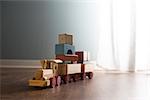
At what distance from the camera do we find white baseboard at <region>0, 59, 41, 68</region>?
2924mm

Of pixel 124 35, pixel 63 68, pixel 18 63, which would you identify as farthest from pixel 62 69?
pixel 18 63

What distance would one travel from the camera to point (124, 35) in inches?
104

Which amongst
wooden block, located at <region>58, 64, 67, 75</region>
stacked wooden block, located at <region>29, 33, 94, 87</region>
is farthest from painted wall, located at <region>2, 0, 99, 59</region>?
wooden block, located at <region>58, 64, 67, 75</region>

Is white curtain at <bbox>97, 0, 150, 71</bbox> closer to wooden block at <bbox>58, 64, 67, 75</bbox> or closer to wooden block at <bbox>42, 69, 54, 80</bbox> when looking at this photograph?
wooden block at <bbox>58, 64, 67, 75</bbox>

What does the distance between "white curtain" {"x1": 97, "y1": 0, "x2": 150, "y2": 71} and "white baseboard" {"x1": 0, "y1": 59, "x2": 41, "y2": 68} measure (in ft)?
2.30

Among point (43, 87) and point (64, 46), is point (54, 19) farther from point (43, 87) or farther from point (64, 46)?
point (43, 87)

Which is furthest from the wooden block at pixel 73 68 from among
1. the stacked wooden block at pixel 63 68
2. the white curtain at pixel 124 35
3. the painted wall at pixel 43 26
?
the painted wall at pixel 43 26

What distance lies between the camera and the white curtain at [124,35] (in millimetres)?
2561

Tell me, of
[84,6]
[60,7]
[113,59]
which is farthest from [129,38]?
[60,7]

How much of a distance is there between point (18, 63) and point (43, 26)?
0.47m

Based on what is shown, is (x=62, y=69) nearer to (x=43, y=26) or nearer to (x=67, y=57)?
(x=67, y=57)

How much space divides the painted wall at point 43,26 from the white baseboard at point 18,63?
0.05 m

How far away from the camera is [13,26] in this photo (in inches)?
119

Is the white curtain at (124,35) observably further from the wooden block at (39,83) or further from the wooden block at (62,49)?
the wooden block at (39,83)
